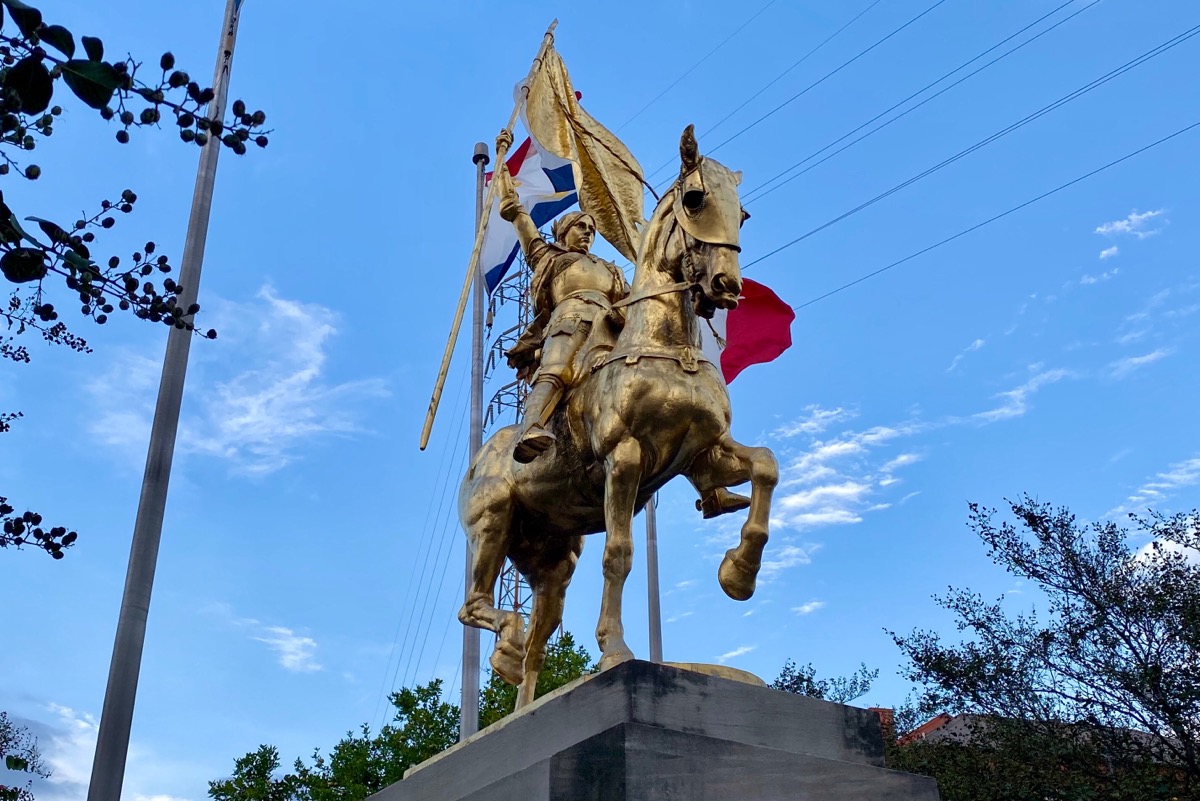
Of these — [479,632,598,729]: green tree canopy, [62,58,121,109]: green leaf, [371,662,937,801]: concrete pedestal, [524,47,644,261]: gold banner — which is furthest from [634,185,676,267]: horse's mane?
[479,632,598,729]: green tree canopy

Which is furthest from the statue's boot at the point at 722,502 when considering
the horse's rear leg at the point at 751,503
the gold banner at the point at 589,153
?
the gold banner at the point at 589,153

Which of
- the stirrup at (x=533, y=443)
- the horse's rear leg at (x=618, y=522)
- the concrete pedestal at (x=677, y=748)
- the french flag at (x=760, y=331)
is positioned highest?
the french flag at (x=760, y=331)

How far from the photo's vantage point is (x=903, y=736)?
16.6 m

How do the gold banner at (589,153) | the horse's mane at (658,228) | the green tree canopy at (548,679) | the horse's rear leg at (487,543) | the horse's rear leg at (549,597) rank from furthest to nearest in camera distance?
the green tree canopy at (548,679) → the gold banner at (589,153) → the horse's rear leg at (549,597) → the horse's rear leg at (487,543) → the horse's mane at (658,228)

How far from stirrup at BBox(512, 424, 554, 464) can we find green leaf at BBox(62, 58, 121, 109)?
4.52 metres

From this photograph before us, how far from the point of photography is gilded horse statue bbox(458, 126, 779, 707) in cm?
712

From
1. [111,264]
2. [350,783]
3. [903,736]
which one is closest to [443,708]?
[350,783]

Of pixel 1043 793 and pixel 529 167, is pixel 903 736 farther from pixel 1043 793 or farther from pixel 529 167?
pixel 529 167

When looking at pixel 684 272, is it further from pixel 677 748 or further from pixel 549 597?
pixel 677 748

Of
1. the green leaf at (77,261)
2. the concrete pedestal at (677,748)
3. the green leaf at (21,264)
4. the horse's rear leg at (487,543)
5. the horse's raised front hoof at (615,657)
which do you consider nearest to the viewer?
the green leaf at (21,264)

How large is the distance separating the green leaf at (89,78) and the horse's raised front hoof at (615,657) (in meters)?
4.50

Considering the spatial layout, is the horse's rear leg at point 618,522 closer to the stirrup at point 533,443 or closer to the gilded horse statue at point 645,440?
the gilded horse statue at point 645,440

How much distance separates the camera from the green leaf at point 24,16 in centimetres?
296

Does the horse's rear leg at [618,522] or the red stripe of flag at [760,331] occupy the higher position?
the red stripe of flag at [760,331]
